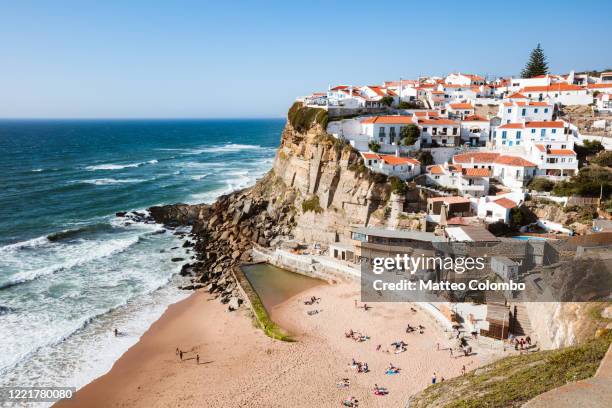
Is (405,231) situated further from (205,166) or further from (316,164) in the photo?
(205,166)

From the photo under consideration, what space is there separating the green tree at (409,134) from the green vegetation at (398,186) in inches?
326

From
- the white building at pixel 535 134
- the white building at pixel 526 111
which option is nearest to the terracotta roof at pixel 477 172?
the white building at pixel 535 134

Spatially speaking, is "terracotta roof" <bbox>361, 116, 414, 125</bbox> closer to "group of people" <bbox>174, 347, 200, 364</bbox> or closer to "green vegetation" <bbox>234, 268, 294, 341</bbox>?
"green vegetation" <bbox>234, 268, 294, 341</bbox>

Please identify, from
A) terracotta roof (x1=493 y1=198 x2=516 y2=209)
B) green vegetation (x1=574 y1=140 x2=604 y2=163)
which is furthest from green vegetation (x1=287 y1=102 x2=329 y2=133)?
green vegetation (x1=574 y1=140 x2=604 y2=163)

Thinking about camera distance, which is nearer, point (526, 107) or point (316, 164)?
point (316, 164)

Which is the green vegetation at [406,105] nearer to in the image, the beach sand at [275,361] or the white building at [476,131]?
the white building at [476,131]

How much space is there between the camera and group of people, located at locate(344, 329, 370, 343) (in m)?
26.8

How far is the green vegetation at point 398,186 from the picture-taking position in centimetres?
3875

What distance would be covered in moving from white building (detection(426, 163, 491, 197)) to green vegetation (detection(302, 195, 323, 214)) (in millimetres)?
10689

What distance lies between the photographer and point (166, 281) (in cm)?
3678

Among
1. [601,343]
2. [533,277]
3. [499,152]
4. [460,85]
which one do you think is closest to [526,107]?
[499,152]

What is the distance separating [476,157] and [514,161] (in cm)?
365

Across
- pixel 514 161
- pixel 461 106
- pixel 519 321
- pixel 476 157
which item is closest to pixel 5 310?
pixel 519 321

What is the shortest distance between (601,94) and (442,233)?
3381cm
